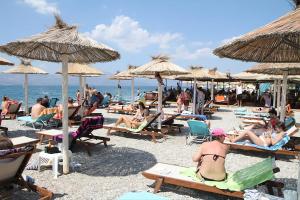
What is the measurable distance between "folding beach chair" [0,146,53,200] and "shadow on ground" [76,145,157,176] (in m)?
1.48

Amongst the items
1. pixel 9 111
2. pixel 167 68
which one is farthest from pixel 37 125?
pixel 167 68

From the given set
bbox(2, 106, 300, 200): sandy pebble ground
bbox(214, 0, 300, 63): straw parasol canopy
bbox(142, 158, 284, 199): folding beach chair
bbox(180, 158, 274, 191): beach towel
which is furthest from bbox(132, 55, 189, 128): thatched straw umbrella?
bbox(180, 158, 274, 191): beach towel

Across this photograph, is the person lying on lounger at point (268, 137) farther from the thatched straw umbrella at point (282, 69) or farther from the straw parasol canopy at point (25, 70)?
the straw parasol canopy at point (25, 70)

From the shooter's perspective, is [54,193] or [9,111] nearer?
[54,193]

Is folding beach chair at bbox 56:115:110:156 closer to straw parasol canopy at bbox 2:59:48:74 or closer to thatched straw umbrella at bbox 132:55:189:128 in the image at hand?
thatched straw umbrella at bbox 132:55:189:128

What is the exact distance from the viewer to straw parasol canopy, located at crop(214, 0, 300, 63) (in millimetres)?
3449

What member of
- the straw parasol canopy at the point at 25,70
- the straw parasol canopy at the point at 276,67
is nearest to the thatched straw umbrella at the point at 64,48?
the straw parasol canopy at the point at 276,67

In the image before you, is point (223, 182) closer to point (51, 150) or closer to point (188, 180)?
point (188, 180)

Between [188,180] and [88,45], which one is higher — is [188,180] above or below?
below

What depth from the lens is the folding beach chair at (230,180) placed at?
13.9ft

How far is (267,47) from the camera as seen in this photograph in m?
4.98

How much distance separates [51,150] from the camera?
5.67 m

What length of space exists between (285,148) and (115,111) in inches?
425

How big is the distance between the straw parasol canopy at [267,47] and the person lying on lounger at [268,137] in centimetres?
205
